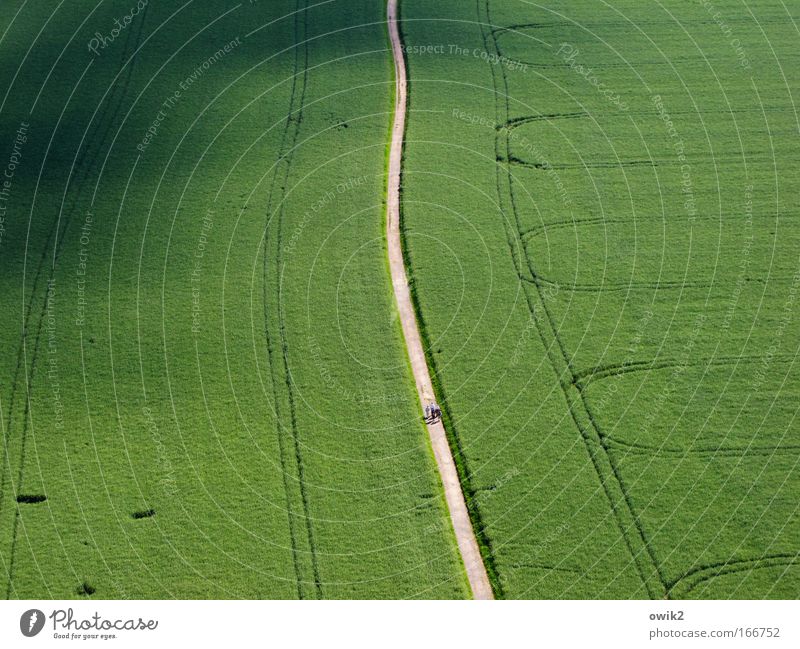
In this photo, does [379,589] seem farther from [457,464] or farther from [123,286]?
[123,286]

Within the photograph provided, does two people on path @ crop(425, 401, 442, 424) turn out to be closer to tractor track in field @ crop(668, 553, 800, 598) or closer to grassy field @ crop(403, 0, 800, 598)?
grassy field @ crop(403, 0, 800, 598)

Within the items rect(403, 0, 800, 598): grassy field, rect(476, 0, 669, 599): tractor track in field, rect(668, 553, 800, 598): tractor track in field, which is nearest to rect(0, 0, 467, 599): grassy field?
rect(403, 0, 800, 598): grassy field

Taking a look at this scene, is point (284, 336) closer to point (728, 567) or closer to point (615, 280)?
point (615, 280)

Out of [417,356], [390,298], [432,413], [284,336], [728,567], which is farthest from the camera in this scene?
[390,298]

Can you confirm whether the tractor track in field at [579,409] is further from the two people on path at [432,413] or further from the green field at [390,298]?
the two people on path at [432,413]

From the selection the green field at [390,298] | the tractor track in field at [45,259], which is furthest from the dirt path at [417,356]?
the tractor track in field at [45,259]

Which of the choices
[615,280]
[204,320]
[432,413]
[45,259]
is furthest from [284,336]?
[615,280]
